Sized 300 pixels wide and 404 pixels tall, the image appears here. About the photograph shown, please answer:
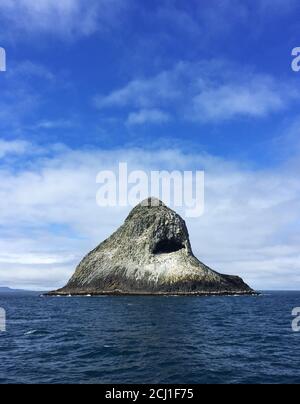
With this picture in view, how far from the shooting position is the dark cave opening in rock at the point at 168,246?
150 metres

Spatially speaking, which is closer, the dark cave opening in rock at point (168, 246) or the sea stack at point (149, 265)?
the sea stack at point (149, 265)

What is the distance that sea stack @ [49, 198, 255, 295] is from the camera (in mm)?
133875

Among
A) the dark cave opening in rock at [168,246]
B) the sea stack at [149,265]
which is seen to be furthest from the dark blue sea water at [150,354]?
the dark cave opening in rock at [168,246]

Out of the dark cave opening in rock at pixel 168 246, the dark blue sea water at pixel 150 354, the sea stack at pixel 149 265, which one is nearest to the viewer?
the dark blue sea water at pixel 150 354

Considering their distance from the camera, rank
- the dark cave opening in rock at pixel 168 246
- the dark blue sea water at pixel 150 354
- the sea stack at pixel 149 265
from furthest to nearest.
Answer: the dark cave opening in rock at pixel 168 246
the sea stack at pixel 149 265
the dark blue sea water at pixel 150 354

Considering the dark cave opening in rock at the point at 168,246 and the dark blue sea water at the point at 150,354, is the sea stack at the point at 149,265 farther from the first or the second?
the dark blue sea water at the point at 150,354

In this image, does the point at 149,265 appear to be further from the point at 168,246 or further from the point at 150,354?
the point at 150,354

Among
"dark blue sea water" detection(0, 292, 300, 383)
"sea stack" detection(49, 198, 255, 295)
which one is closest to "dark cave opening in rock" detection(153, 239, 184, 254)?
"sea stack" detection(49, 198, 255, 295)

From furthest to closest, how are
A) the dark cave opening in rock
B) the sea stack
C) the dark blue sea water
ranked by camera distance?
the dark cave opening in rock < the sea stack < the dark blue sea water

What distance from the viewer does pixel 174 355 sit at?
31.4m

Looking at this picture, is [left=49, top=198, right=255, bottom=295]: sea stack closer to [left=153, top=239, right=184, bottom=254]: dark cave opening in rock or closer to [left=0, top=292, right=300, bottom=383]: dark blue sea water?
[left=153, top=239, right=184, bottom=254]: dark cave opening in rock

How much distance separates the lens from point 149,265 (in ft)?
457
